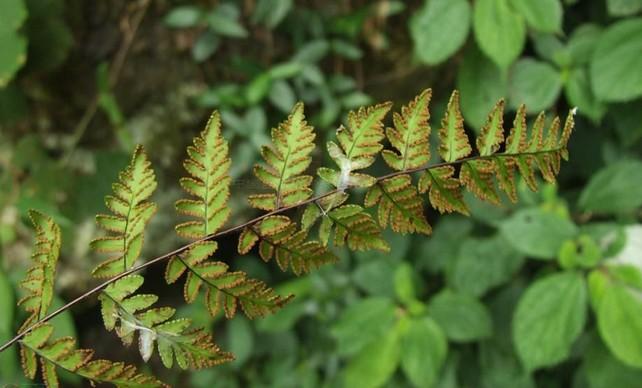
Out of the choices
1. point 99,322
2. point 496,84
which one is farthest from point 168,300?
point 496,84

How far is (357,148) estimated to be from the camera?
1.33ft

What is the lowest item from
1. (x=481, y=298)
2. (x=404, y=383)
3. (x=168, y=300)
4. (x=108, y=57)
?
(x=404, y=383)

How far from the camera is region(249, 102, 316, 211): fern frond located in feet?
1.32

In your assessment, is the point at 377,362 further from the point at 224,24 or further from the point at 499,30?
the point at 224,24

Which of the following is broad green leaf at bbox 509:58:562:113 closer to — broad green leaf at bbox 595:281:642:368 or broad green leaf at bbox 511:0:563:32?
broad green leaf at bbox 511:0:563:32

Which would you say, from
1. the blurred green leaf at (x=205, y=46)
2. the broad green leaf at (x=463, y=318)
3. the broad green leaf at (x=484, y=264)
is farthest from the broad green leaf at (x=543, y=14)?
the blurred green leaf at (x=205, y=46)

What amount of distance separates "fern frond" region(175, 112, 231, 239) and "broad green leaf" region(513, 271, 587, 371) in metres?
0.87

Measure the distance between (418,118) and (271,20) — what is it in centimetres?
114

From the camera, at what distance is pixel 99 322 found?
1.84m

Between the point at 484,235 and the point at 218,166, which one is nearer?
the point at 218,166

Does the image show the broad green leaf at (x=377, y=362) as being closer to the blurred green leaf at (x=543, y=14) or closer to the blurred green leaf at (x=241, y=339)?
the blurred green leaf at (x=241, y=339)

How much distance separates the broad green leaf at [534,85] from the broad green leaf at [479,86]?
0.02 metres

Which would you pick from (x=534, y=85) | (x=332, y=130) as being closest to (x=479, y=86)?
(x=534, y=85)

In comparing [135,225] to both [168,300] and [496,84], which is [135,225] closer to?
[496,84]
